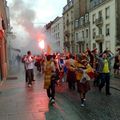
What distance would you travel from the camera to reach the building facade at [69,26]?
230 feet

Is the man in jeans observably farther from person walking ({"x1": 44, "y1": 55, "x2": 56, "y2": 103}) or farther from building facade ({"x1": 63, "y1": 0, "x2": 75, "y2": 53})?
building facade ({"x1": 63, "y1": 0, "x2": 75, "y2": 53})

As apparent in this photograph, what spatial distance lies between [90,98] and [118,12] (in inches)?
1444

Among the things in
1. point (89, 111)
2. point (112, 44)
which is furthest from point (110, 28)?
point (89, 111)

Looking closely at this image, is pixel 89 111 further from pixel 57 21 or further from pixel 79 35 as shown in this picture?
pixel 57 21

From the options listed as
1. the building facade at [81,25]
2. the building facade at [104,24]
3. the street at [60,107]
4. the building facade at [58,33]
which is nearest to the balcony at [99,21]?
the building facade at [104,24]

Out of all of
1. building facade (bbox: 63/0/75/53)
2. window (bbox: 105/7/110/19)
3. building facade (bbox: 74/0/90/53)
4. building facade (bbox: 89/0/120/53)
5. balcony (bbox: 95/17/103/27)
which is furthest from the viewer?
building facade (bbox: 63/0/75/53)

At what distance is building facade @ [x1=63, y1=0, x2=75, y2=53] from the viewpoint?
70.1 m

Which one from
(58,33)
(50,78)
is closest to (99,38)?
(58,33)

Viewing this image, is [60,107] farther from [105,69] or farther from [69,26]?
[69,26]

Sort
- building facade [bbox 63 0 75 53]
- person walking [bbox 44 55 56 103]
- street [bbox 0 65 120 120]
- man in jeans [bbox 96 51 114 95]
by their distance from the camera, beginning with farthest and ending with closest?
building facade [bbox 63 0 75 53], man in jeans [bbox 96 51 114 95], person walking [bbox 44 55 56 103], street [bbox 0 65 120 120]

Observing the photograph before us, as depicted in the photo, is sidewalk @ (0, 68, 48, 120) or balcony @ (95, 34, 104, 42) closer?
sidewalk @ (0, 68, 48, 120)

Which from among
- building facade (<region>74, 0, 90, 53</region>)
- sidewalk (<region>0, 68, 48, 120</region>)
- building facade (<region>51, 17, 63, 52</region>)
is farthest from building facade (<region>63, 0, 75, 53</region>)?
sidewalk (<region>0, 68, 48, 120</region>)

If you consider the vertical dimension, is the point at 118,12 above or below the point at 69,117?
above

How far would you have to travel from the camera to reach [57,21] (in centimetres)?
8194
